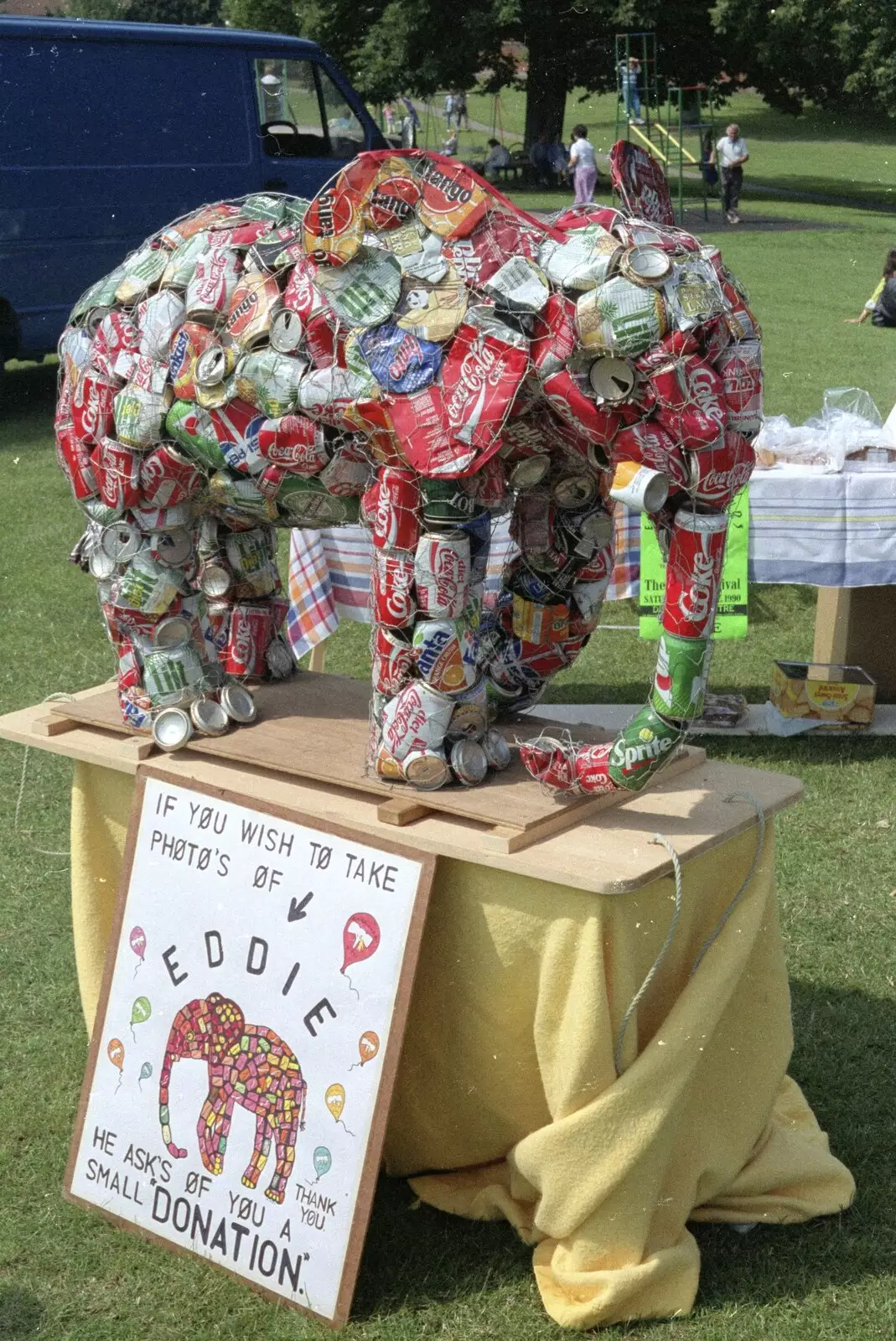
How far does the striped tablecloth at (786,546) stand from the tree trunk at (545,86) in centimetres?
1977

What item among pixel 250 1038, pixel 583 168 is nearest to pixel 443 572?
pixel 250 1038

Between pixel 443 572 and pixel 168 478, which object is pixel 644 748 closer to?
pixel 443 572

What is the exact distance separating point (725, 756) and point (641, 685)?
67 centimetres

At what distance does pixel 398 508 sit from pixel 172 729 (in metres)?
0.71

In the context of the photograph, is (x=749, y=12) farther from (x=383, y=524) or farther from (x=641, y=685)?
(x=383, y=524)

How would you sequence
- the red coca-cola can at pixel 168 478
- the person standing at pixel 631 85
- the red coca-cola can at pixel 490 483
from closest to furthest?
the red coca-cola can at pixel 490 483
the red coca-cola can at pixel 168 478
the person standing at pixel 631 85

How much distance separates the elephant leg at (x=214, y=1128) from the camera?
2.80 meters

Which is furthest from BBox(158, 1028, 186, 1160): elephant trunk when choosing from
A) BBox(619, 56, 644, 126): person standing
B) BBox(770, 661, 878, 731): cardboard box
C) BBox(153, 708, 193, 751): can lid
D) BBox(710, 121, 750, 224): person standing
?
BBox(710, 121, 750, 224): person standing

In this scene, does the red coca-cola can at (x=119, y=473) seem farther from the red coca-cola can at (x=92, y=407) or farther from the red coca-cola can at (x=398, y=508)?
the red coca-cola can at (x=398, y=508)

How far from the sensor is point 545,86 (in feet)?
76.9

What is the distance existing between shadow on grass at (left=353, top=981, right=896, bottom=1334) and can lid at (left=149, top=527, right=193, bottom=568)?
1.28 m

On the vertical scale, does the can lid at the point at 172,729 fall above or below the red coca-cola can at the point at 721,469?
below

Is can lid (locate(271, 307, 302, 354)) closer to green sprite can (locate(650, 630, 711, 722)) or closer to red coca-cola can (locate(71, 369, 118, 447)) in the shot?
red coca-cola can (locate(71, 369, 118, 447))

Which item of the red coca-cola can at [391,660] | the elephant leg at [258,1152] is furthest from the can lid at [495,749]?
the elephant leg at [258,1152]
